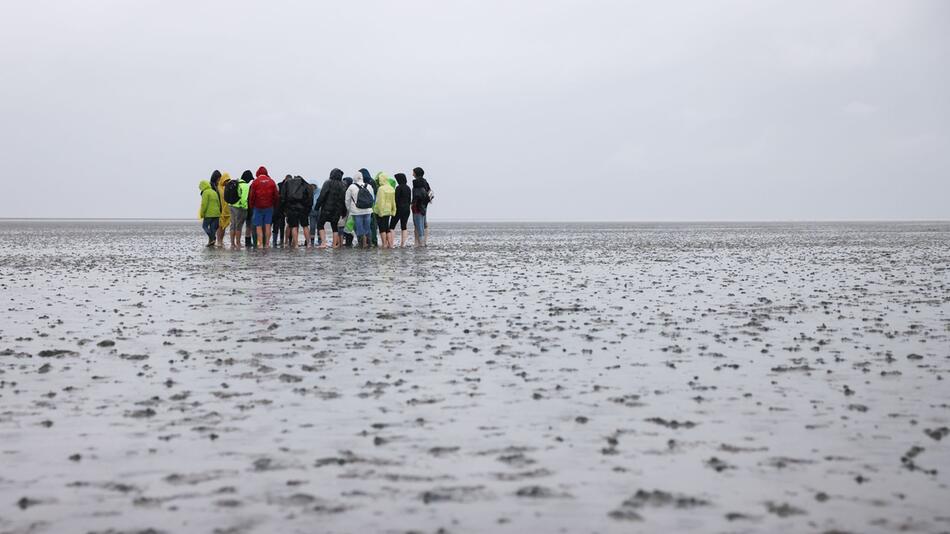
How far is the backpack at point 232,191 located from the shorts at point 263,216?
0.73 metres

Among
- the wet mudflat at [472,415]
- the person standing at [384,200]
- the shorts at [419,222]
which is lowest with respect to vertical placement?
→ the wet mudflat at [472,415]

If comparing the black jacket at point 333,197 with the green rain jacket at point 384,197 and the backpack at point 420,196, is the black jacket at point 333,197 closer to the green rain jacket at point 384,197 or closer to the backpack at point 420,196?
the green rain jacket at point 384,197

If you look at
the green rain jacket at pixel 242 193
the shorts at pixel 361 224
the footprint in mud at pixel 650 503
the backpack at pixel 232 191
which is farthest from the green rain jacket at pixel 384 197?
the footprint in mud at pixel 650 503

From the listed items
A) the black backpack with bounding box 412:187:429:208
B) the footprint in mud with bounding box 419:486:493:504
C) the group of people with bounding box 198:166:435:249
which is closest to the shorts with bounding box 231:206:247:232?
the group of people with bounding box 198:166:435:249

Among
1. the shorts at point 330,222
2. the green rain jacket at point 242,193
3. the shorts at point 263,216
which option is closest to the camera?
the green rain jacket at point 242,193

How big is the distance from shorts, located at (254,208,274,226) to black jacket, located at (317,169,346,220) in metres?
1.35

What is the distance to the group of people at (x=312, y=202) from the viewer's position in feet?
105

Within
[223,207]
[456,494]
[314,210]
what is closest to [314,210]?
[314,210]

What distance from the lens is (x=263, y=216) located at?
3319cm

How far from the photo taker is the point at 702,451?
7.09 metres

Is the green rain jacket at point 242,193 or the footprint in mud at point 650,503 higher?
the green rain jacket at point 242,193

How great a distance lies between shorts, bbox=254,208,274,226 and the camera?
3300 cm

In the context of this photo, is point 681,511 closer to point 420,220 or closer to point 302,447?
point 302,447

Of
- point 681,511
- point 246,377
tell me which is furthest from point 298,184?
point 681,511
